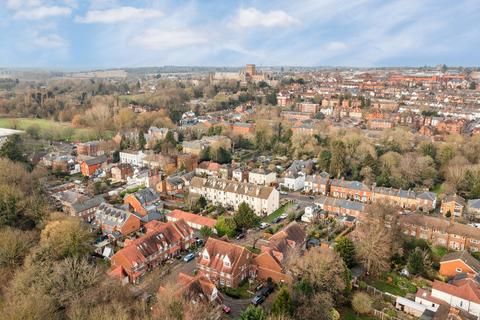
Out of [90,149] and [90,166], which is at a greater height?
[90,149]

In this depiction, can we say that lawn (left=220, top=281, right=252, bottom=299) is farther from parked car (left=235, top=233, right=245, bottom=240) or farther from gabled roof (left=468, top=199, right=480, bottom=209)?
gabled roof (left=468, top=199, right=480, bottom=209)

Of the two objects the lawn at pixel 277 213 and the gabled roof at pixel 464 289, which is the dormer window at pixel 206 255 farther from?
the gabled roof at pixel 464 289

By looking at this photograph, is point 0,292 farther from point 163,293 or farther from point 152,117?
point 152,117

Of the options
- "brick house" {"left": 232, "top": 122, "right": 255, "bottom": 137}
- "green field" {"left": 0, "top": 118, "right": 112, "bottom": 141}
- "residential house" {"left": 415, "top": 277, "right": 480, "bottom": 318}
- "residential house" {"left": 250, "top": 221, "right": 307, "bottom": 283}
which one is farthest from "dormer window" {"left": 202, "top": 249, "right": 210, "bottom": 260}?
"green field" {"left": 0, "top": 118, "right": 112, "bottom": 141}

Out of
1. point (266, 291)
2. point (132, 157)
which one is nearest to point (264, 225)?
point (266, 291)

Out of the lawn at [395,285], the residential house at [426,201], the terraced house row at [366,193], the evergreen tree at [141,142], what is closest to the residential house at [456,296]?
the lawn at [395,285]

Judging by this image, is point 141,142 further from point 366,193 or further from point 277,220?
point 366,193
